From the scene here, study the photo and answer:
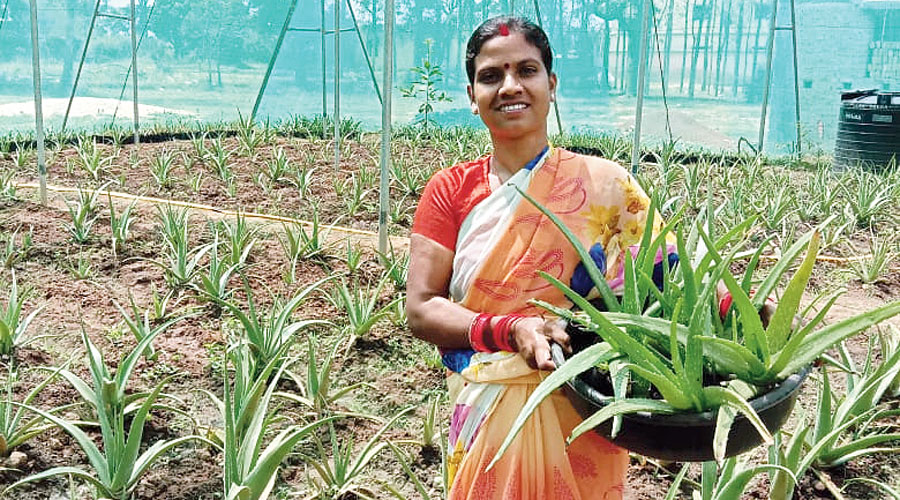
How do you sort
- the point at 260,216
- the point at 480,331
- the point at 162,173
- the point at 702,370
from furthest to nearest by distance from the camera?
the point at 162,173, the point at 260,216, the point at 480,331, the point at 702,370

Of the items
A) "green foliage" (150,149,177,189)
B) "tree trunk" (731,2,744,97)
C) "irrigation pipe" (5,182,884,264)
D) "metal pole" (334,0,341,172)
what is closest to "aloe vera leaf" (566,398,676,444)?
"irrigation pipe" (5,182,884,264)

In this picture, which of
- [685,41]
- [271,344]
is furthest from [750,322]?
[685,41]

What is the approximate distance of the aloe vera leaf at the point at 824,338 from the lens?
91 cm

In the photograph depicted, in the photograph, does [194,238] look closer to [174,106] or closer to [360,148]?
[360,148]

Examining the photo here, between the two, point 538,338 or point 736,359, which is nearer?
point 736,359

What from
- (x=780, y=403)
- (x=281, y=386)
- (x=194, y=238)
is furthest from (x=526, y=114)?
(x=194, y=238)

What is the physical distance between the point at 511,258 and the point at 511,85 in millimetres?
276

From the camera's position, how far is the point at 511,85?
127cm

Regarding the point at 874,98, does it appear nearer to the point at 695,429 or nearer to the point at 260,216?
the point at 260,216

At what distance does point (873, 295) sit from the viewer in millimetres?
3643

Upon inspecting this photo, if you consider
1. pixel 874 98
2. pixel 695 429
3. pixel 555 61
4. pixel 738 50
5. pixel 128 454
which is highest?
pixel 738 50

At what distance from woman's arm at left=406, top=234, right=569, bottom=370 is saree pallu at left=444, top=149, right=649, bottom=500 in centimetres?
3

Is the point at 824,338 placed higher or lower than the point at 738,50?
lower

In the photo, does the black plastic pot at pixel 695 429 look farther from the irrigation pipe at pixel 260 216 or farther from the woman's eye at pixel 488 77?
the irrigation pipe at pixel 260 216
